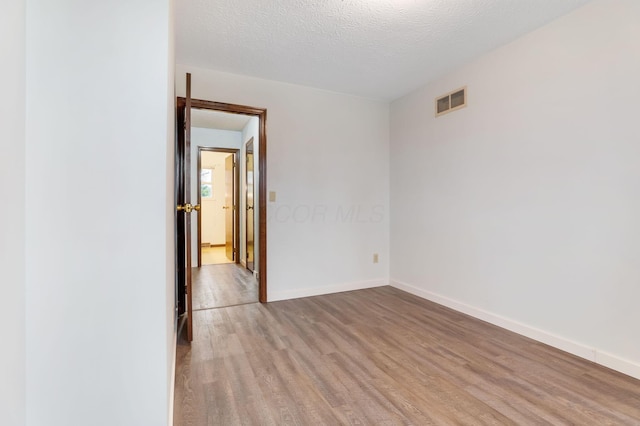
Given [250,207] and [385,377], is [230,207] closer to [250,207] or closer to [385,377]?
[250,207]

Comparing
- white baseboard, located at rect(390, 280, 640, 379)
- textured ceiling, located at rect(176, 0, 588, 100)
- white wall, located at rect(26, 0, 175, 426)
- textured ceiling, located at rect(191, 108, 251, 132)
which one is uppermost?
textured ceiling, located at rect(191, 108, 251, 132)

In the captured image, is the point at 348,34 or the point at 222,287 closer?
the point at 348,34

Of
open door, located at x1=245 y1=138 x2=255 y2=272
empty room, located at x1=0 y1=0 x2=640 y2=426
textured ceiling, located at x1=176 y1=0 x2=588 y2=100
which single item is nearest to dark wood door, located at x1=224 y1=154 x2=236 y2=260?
open door, located at x1=245 y1=138 x2=255 y2=272

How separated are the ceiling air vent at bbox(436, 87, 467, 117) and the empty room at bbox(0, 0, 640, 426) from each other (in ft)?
0.07

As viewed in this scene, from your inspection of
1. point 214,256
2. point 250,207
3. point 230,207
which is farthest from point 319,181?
point 214,256

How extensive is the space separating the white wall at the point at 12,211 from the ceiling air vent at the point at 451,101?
313 cm

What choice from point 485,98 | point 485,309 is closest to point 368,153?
point 485,98

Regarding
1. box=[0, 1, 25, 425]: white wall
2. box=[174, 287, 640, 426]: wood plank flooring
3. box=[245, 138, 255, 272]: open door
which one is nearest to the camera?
box=[0, 1, 25, 425]: white wall

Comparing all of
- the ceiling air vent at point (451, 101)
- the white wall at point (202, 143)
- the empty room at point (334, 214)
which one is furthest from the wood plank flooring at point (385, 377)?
the white wall at point (202, 143)

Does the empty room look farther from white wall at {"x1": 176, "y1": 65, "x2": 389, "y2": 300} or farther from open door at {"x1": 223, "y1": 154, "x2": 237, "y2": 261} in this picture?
open door at {"x1": 223, "y1": 154, "x2": 237, "y2": 261}

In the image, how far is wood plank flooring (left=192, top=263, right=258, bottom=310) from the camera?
11.2 feet

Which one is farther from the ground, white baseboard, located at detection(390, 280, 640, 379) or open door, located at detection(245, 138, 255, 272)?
open door, located at detection(245, 138, 255, 272)

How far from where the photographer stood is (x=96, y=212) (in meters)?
0.98

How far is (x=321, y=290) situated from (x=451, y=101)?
2.44m
